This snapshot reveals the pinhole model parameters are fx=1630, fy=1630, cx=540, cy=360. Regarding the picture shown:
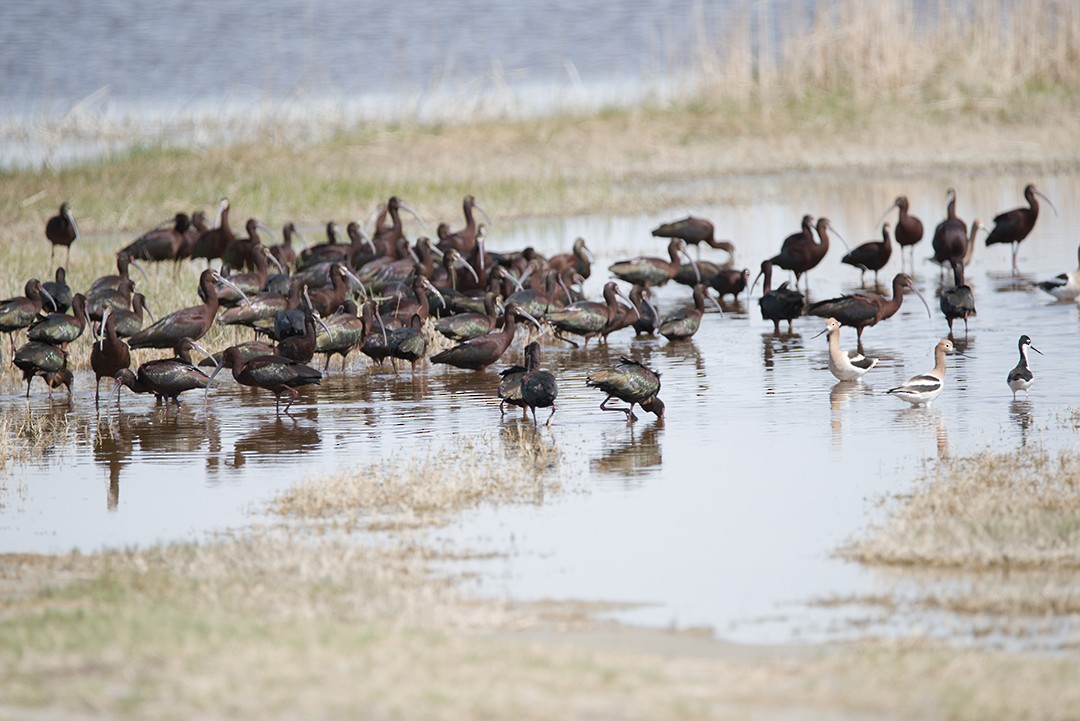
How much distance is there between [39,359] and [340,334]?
240 centimetres

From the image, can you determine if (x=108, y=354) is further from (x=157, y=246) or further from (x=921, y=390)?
(x=921, y=390)

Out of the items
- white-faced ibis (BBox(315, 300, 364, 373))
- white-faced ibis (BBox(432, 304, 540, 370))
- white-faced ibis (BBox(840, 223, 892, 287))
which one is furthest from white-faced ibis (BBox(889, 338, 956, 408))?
white-faced ibis (BBox(840, 223, 892, 287))

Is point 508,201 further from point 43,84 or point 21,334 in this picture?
point 43,84

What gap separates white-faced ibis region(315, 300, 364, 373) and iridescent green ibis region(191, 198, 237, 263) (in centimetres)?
544

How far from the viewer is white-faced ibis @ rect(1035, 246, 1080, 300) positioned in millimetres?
15805

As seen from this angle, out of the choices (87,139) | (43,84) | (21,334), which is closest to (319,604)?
(21,334)

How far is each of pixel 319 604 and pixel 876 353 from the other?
8300 millimetres

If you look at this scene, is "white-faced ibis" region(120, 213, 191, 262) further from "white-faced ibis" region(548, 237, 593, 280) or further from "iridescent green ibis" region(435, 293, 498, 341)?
"iridescent green ibis" region(435, 293, 498, 341)

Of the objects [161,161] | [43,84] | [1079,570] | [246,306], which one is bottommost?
[1079,570]

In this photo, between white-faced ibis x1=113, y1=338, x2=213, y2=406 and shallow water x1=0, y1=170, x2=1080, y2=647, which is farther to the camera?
white-faced ibis x1=113, y1=338, x2=213, y2=406

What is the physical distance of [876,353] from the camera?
14172 millimetres

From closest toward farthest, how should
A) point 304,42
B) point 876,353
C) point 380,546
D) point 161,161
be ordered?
point 380,546 → point 876,353 → point 161,161 → point 304,42

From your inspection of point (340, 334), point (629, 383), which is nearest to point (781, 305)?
point (340, 334)

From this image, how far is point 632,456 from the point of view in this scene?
33.7ft
